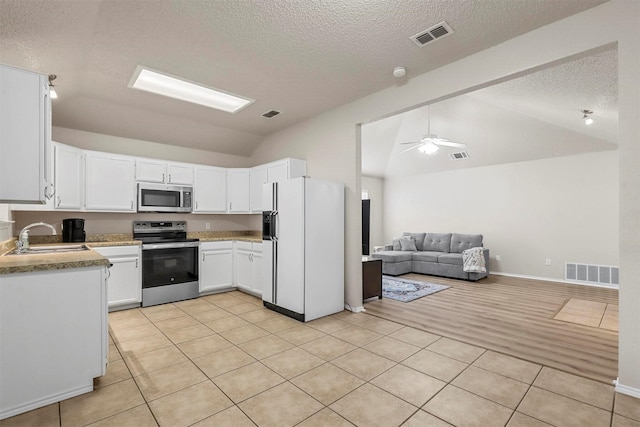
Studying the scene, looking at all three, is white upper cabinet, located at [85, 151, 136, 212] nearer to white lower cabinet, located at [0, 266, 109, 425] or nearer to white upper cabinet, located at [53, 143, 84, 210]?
white upper cabinet, located at [53, 143, 84, 210]

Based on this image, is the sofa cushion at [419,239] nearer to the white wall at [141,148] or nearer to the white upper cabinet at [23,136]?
the white wall at [141,148]

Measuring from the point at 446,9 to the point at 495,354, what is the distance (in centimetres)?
292

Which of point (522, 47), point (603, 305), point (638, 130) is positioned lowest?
point (603, 305)

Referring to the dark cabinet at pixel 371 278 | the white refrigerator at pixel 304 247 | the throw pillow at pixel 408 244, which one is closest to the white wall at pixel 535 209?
the throw pillow at pixel 408 244

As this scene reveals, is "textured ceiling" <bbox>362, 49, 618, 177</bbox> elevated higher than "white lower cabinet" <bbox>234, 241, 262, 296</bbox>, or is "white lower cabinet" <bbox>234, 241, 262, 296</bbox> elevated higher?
"textured ceiling" <bbox>362, 49, 618, 177</bbox>

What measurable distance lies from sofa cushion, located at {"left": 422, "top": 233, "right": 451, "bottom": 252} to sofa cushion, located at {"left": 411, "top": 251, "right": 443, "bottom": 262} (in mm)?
261

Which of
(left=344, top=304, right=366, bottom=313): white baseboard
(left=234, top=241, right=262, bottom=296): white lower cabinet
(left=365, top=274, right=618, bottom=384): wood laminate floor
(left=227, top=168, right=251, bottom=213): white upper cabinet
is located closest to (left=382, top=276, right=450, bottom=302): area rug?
(left=365, top=274, right=618, bottom=384): wood laminate floor

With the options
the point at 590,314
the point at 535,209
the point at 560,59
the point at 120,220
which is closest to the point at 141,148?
the point at 120,220

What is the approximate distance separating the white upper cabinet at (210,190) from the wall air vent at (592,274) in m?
6.63

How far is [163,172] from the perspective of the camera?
15.6ft

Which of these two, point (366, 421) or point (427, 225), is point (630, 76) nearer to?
point (366, 421)

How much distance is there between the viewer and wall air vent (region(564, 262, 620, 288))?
18.2ft

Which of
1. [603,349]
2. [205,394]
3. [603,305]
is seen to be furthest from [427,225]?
[205,394]

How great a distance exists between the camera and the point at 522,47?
8.54 feet
